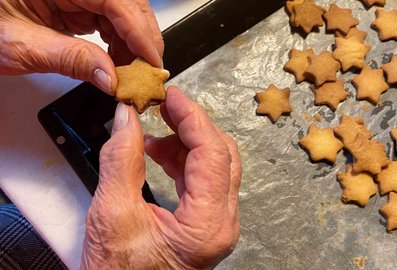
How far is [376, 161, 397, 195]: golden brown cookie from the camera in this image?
1.32 metres

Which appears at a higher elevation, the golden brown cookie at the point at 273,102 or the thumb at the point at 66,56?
the thumb at the point at 66,56

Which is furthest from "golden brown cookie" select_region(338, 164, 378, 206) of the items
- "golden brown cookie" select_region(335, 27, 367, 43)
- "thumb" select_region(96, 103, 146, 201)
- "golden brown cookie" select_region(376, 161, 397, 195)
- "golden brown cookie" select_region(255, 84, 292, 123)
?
"thumb" select_region(96, 103, 146, 201)

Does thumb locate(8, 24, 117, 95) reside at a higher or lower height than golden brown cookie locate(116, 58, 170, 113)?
higher

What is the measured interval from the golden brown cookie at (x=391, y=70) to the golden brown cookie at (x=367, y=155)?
0.20 metres

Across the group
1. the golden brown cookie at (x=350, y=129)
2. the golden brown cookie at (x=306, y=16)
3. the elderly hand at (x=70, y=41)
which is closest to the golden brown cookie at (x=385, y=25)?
the golden brown cookie at (x=306, y=16)

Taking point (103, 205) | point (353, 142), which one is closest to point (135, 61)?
point (103, 205)

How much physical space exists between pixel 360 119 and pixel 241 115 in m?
0.34

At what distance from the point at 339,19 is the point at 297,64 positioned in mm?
202

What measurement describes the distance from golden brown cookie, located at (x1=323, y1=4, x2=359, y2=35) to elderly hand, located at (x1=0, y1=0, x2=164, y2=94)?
64 cm

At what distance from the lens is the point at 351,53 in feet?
4.74

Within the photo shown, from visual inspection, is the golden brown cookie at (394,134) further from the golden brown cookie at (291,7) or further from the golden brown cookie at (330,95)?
the golden brown cookie at (291,7)

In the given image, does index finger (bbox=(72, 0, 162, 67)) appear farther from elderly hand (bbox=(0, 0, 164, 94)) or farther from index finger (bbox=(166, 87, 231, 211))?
index finger (bbox=(166, 87, 231, 211))

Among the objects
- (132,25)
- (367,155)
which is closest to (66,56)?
(132,25)

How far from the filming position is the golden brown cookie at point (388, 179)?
1.32 metres
